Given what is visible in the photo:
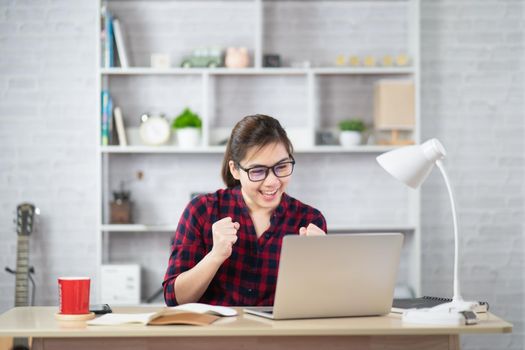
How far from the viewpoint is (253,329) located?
1.91m

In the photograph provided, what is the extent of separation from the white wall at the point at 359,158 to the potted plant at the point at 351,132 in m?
0.22

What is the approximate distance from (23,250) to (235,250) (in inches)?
81.8

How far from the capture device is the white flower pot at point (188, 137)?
4.26 meters

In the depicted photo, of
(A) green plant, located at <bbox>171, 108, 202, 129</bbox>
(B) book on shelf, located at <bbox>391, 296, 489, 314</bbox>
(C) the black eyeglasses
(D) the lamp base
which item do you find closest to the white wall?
(A) green plant, located at <bbox>171, 108, 202, 129</bbox>

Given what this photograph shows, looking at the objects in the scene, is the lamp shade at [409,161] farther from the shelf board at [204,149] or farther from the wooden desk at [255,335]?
the shelf board at [204,149]

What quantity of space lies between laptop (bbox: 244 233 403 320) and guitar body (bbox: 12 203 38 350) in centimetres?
239

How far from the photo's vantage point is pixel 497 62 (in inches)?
178

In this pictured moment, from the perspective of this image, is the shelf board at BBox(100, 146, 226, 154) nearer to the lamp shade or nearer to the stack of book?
the stack of book

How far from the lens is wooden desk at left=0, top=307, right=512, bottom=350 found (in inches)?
75.4

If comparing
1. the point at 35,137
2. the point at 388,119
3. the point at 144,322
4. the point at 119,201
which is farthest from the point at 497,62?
the point at 144,322

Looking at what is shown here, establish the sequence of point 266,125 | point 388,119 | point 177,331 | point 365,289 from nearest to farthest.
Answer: point 177,331
point 365,289
point 266,125
point 388,119

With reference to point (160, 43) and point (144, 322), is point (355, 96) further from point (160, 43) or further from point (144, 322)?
point (144, 322)

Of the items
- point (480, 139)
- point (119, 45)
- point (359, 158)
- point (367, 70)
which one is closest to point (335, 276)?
point (367, 70)

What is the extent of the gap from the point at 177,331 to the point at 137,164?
2.64 meters
